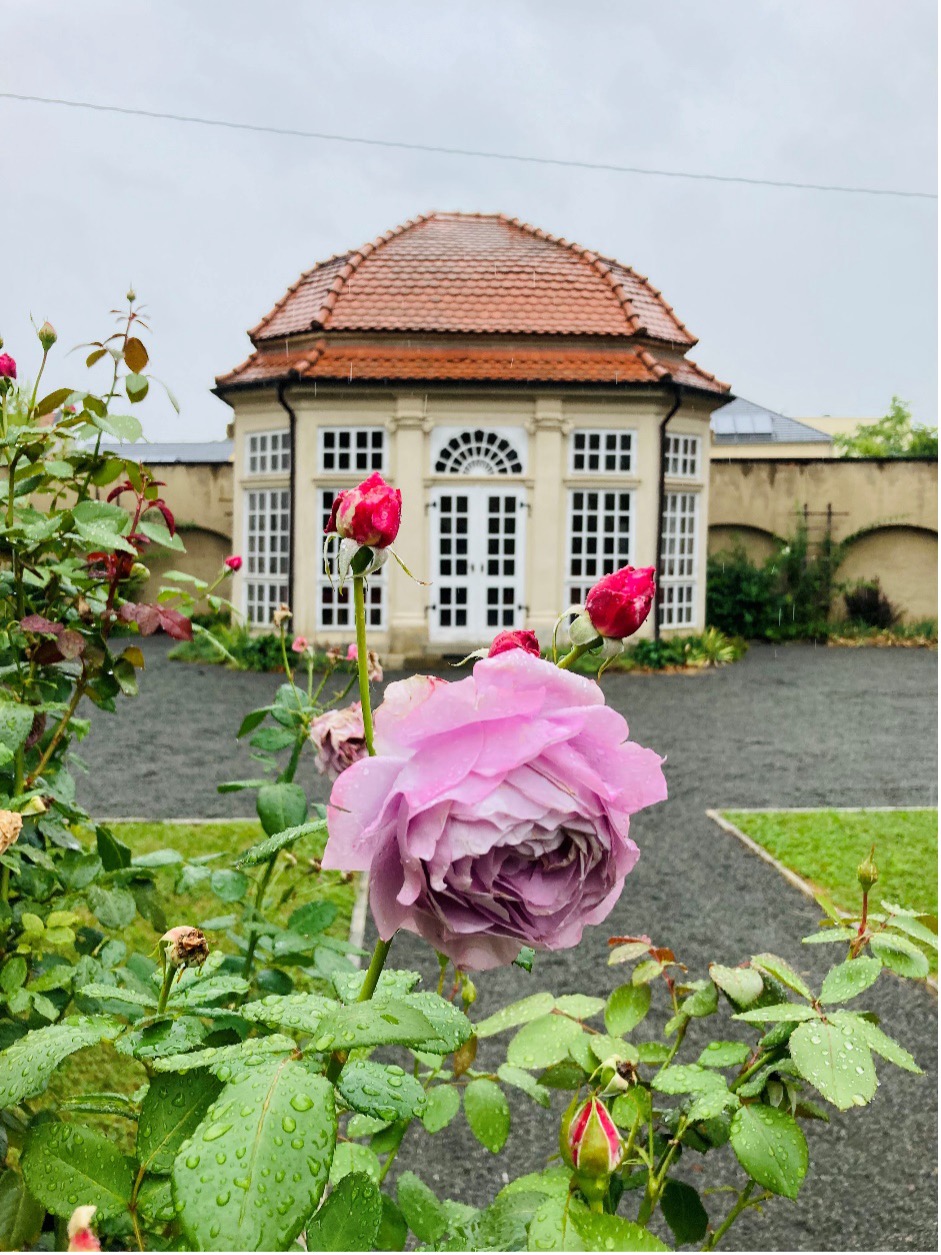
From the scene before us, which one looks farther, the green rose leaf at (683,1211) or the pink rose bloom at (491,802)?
the green rose leaf at (683,1211)

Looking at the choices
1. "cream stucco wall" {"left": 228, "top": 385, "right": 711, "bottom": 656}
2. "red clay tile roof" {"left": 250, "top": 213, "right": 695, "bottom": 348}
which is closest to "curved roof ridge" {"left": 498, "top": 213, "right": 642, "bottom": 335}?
"red clay tile roof" {"left": 250, "top": 213, "right": 695, "bottom": 348}

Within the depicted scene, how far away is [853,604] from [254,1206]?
617 inches

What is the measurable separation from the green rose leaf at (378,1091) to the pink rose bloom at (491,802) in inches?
5.9

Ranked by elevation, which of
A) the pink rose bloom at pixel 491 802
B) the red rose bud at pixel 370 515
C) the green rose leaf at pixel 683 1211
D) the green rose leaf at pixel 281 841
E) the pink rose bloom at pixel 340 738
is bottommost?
the green rose leaf at pixel 683 1211

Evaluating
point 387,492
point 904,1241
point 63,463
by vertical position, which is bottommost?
point 904,1241

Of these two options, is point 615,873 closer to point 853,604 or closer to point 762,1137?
point 762,1137

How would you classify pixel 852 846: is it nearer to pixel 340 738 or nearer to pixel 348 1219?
pixel 340 738

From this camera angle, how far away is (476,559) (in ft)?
38.3

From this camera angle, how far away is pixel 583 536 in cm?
1191

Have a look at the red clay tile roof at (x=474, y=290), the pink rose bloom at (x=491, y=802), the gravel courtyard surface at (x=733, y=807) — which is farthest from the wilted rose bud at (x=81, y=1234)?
the red clay tile roof at (x=474, y=290)

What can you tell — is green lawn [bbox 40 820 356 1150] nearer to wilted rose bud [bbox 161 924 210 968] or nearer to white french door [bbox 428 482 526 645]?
wilted rose bud [bbox 161 924 210 968]

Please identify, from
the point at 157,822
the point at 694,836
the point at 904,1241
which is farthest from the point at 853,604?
the point at 904,1241

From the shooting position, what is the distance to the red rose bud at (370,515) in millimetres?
655

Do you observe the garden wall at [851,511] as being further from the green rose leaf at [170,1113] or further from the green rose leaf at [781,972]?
the green rose leaf at [170,1113]
